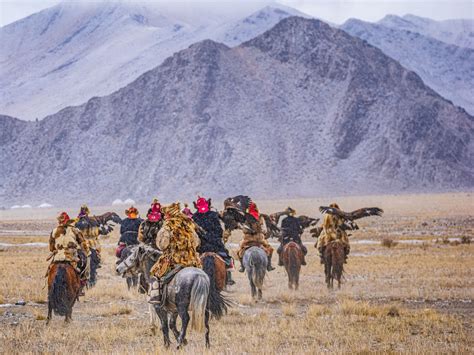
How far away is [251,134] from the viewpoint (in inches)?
4638

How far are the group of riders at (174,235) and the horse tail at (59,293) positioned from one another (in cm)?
31

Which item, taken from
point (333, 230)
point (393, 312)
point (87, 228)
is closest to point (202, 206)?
point (393, 312)

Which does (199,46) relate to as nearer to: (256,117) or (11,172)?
(256,117)

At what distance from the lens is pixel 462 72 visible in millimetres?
199625

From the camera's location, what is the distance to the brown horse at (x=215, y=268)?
13828 mm

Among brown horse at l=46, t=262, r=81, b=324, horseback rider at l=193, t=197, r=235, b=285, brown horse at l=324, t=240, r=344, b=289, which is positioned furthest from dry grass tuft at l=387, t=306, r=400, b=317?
brown horse at l=46, t=262, r=81, b=324

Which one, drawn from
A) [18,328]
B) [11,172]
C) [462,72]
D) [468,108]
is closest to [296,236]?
[18,328]

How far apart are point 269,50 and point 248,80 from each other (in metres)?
11.5

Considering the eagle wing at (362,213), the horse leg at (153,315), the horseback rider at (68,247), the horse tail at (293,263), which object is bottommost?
the horse leg at (153,315)

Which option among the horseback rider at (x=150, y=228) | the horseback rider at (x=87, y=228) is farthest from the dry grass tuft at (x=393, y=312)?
the horseback rider at (x=87, y=228)

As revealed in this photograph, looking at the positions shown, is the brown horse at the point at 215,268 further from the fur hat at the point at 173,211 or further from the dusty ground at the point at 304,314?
the fur hat at the point at 173,211

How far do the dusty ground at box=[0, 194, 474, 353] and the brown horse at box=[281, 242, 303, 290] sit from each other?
1.61 feet

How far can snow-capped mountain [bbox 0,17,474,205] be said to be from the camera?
372ft

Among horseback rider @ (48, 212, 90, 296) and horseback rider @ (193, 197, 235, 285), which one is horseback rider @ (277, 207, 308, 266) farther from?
horseback rider @ (48, 212, 90, 296)
